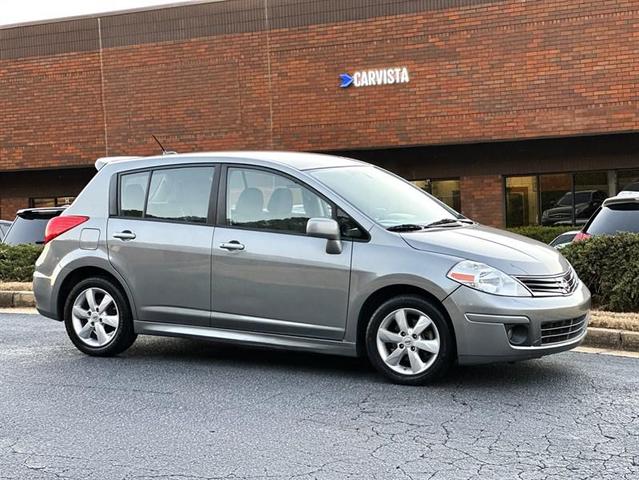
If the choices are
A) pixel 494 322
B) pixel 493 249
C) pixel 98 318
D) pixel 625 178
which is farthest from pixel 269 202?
pixel 625 178

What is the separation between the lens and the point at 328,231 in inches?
236

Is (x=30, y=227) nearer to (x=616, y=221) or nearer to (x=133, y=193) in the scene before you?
(x=133, y=193)

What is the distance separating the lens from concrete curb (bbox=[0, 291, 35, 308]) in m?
11.1

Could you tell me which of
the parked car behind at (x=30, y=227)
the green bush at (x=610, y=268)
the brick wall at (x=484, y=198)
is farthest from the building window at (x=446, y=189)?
the green bush at (x=610, y=268)

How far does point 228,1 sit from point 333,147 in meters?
4.74

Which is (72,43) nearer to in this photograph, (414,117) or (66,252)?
(414,117)

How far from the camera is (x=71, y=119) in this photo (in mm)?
22734

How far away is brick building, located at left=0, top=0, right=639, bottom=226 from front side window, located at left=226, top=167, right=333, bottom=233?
1321 cm

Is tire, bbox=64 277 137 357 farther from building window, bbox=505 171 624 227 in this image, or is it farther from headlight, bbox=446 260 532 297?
building window, bbox=505 171 624 227

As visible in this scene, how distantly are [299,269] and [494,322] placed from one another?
1.52 m

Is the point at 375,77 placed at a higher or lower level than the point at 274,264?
higher

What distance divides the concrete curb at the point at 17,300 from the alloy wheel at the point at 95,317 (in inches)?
167

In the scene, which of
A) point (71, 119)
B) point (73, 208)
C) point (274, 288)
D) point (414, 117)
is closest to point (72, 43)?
point (71, 119)

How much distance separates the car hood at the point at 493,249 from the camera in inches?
227
